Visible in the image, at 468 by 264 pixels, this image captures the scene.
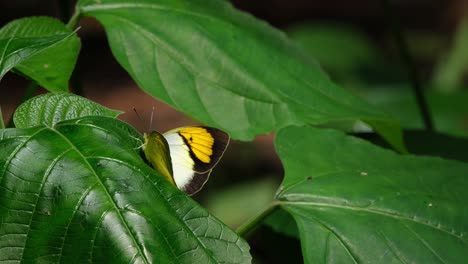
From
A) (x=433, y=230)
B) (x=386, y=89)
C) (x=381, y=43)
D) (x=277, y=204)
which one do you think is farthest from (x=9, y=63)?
(x=381, y=43)

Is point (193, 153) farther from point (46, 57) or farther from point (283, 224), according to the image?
point (283, 224)

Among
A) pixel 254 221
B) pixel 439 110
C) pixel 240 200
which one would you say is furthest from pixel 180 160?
pixel 240 200

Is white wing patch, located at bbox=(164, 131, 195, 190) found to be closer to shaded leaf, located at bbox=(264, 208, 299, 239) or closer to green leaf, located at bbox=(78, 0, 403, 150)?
green leaf, located at bbox=(78, 0, 403, 150)

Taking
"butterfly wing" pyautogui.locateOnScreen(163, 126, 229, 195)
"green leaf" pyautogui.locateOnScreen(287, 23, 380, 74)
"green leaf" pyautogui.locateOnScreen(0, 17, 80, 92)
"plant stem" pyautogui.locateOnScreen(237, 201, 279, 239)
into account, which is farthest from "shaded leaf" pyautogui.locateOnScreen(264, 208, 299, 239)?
"green leaf" pyautogui.locateOnScreen(287, 23, 380, 74)

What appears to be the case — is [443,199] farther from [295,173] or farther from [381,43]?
[381,43]

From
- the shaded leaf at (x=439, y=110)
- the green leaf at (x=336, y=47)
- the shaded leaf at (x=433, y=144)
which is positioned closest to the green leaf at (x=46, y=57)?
the shaded leaf at (x=433, y=144)
